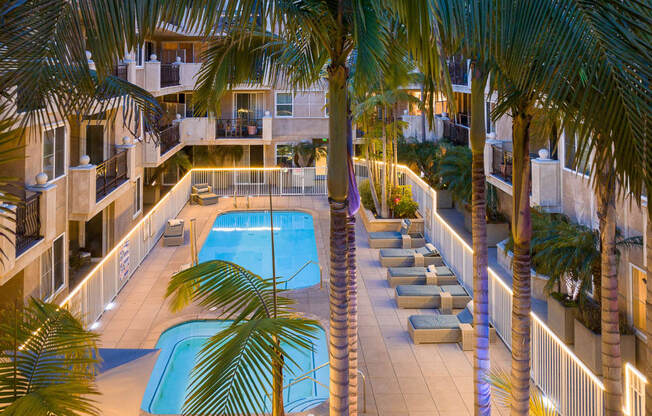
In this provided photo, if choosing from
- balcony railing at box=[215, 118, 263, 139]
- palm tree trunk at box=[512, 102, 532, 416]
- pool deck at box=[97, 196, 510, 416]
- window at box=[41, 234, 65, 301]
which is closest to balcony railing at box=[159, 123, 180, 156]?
balcony railing at box=[215, 118, 263, 139]

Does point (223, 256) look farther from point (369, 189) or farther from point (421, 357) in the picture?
point (421, 357)

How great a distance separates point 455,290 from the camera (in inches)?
591

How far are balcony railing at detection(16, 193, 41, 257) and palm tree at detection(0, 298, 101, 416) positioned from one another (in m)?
7.69

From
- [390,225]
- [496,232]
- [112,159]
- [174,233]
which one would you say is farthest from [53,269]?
[496,232]

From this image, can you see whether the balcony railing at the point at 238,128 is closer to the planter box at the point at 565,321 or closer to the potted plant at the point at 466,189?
the potted plant at the point at 466,189

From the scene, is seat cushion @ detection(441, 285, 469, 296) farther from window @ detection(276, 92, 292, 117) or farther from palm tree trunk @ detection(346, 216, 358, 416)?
window @ detection(276, 92, 292, 117)

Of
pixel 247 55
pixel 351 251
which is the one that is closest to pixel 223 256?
pixel 351 251

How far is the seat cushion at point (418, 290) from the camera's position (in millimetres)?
14773

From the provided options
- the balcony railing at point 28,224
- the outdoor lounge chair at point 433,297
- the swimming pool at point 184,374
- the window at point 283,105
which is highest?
the window at point 283,105

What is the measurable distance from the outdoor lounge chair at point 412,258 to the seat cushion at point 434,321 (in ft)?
14.9

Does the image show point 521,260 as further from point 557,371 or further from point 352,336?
point 557,371

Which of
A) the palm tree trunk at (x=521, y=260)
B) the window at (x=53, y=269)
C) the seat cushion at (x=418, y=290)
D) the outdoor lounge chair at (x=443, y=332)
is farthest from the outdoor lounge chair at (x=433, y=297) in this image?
the window at (x=53, y=269)

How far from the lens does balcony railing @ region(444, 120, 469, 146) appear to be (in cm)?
2737

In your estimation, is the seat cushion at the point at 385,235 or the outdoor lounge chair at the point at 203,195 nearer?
the seat cushion at the point at 385,235
